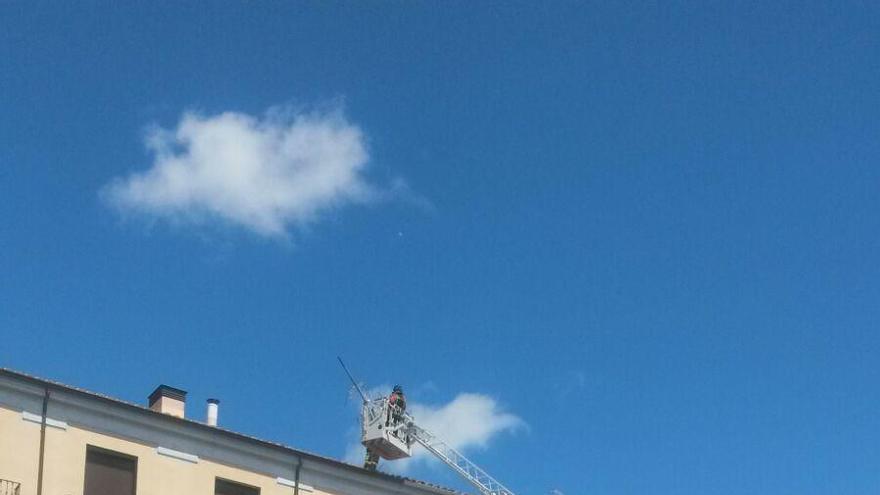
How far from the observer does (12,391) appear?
41.8 m

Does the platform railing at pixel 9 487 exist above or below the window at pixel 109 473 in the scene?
below

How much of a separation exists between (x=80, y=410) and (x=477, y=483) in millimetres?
24732

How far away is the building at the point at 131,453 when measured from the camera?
136 feet

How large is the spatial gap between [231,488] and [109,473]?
4.22 metres

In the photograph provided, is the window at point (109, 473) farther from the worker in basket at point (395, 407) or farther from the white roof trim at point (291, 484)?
the worker in basket at point (395, 407)

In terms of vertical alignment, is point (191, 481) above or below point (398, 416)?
below

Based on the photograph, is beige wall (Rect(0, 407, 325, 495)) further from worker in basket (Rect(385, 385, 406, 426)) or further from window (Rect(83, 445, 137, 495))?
worker in basket (Rect(385, 385, 406, 426))

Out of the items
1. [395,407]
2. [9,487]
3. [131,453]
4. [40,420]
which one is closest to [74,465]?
[40,420]

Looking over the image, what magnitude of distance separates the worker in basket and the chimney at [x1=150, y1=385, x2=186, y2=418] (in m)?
17.3

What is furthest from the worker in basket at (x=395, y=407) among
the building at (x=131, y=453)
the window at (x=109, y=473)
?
the window at (x=109, y=473)

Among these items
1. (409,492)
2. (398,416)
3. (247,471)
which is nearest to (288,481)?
(247,471)

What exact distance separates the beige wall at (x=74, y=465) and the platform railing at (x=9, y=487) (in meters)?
0.18

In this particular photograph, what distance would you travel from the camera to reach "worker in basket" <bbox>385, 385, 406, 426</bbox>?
208ft

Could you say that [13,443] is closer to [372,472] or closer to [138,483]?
[138,483]
